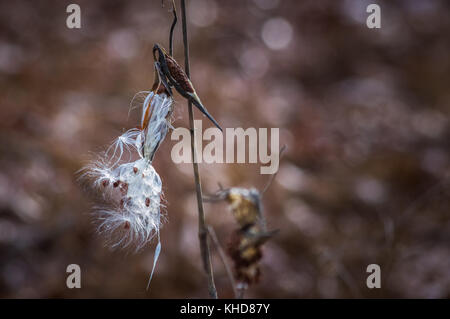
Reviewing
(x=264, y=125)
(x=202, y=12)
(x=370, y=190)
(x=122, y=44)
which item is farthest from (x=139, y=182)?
(x=202, y=12)

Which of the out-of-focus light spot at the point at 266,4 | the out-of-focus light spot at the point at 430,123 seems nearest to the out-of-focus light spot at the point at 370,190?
the out-of-focus light spot at the point at 430,123

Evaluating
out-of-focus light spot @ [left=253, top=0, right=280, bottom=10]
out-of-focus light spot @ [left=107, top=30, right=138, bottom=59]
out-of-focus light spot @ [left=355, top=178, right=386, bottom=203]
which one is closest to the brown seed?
out-of-focus light spot @ [left=355, top=178, right=386, bottom=203]

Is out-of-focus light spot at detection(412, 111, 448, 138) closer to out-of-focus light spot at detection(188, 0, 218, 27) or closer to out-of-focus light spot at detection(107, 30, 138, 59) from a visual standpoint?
out-of-focus light spot at detection(188, 0, 218, 27)

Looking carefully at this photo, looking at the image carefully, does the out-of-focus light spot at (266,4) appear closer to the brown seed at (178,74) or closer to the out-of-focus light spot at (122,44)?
the out-of-focus light spot at (122,44)

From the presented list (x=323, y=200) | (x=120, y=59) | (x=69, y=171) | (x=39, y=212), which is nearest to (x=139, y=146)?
(x=39, y=212)

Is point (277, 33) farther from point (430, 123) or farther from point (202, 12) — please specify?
point (430, 123)
